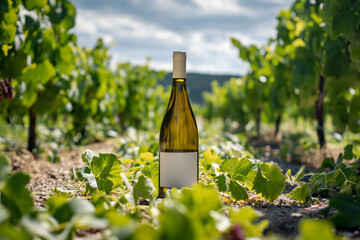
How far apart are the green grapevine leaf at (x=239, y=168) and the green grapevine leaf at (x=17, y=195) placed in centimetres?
88

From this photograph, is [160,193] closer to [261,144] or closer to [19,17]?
[19,17]

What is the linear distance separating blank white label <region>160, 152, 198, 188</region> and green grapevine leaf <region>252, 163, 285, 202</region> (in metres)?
0.29

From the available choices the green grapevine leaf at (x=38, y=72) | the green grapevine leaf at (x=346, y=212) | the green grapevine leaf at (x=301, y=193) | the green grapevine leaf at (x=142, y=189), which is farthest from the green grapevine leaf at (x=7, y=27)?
the green grapevine leaf at (x=346, y=212)

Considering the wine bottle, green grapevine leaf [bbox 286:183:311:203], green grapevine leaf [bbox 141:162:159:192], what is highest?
the wine bottle

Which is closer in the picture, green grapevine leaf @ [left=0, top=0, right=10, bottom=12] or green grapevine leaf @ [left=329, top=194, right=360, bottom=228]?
green grapevine leaf @ [left=329, top=194, right=360, bottom=228]

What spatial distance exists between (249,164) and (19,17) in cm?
230

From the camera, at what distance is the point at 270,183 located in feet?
5.10

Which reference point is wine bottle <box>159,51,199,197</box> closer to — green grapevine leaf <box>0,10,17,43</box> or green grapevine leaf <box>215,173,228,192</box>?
green grapevine leaf <box>215,173,228,192</box>

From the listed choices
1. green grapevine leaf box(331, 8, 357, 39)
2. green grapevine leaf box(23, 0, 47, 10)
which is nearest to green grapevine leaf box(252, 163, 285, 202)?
green grapevine leaf box(331, 8, 357, 39)

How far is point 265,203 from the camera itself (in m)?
1.67

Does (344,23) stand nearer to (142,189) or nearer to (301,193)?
(301,193)

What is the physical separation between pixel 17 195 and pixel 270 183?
3.44ft

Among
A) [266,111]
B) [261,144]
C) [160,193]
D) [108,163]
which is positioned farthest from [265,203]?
[266,111]

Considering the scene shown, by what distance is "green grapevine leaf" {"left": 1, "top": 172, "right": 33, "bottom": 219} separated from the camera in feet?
3.06
